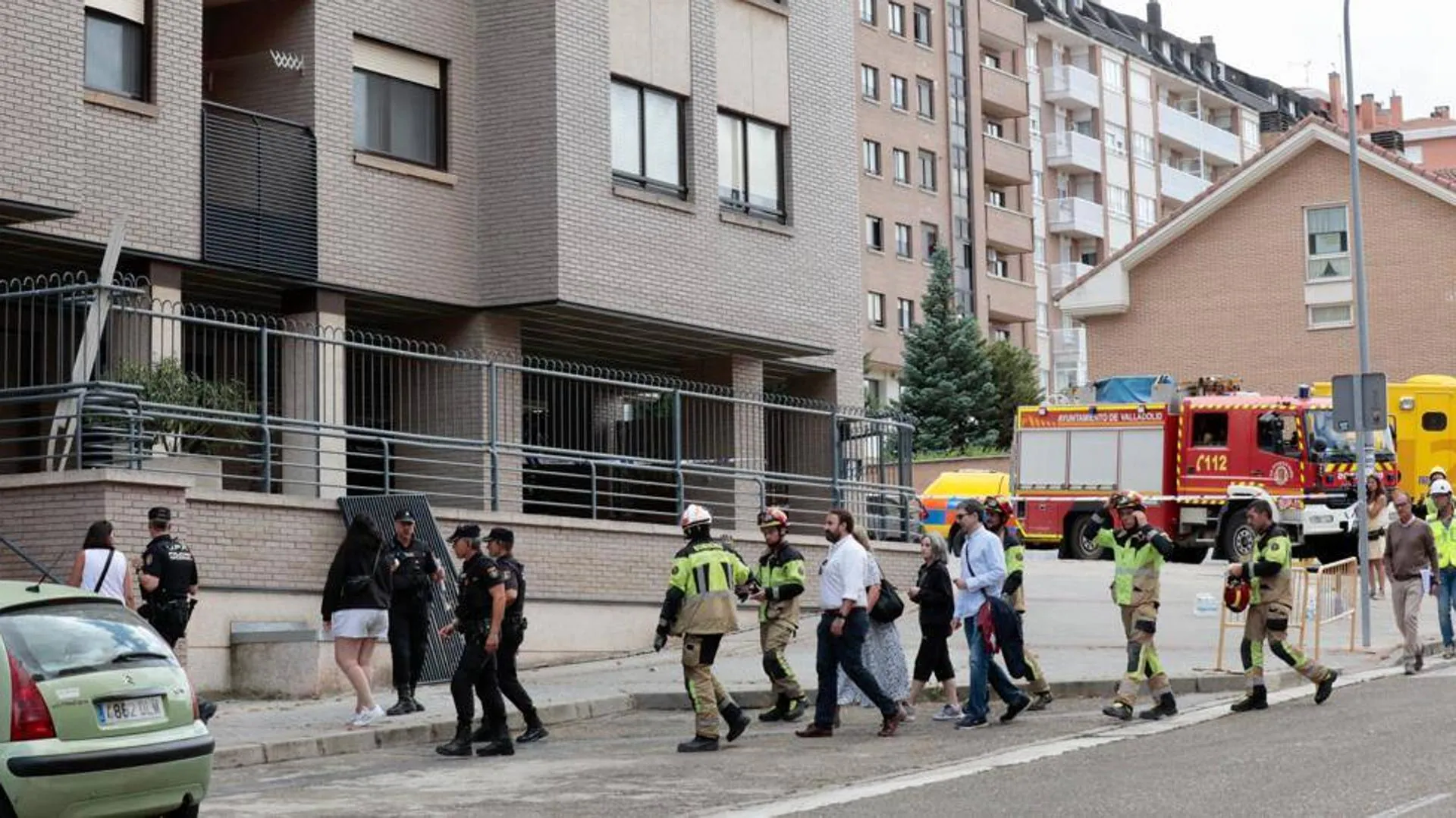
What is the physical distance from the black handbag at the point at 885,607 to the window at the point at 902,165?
52678mm

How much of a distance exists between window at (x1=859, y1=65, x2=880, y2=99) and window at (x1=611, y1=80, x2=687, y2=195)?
4057 cm

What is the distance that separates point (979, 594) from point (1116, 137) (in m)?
71.3

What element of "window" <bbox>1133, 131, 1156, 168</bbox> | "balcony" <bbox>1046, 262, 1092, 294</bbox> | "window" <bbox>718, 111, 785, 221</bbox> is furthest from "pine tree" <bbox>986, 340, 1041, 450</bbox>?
"window" <bbox>718, 111, 785, 221</bbox>

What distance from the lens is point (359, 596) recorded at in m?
17.4

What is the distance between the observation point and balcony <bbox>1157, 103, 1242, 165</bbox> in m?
90.1

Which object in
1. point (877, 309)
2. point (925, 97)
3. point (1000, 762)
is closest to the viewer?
point (1000, 762)

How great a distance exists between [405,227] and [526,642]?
5110 millimetres

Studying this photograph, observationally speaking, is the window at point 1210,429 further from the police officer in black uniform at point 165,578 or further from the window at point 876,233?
the window at point 876,233

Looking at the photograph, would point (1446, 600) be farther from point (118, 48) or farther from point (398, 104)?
point (118, 48)

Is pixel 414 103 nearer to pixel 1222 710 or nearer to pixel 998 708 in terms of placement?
pixel 998 708

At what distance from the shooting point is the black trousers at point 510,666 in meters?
15.9

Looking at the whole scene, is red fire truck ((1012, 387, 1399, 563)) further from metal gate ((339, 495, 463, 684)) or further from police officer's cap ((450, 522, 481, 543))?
police officer's cap ((450, 522, 481, 543))

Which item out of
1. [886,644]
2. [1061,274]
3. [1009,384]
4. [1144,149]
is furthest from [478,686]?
[1144,149]

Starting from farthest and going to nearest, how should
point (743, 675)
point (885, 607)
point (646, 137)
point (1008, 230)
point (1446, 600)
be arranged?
point (1008, 230)
point (646, 137)
point (1446, 600)
point (743, 675)
point (885, 607)
